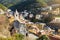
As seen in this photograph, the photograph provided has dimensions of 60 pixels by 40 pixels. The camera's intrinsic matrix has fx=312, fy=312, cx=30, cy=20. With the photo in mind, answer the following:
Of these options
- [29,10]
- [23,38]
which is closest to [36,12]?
[29,10]

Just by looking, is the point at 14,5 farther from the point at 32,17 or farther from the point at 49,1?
the point at 32,17

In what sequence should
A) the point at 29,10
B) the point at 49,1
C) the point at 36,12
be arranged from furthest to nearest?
the point at 49,1 < the point at 29,10 < the point at 36,12

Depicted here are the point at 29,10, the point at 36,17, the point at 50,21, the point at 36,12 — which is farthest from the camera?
the point at 29,10

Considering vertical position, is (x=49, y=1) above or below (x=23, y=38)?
below

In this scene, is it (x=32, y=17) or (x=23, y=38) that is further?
(x=32, y=17)

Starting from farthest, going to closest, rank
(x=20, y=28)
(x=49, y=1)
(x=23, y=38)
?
(x=49, y=1) < (x=20, y=28) < (x=23, y=38)

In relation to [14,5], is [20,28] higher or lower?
higher

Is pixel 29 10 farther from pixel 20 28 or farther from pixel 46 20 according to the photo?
pixel 20 28

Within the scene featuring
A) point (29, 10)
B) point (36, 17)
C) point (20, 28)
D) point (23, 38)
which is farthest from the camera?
point (29, 10)

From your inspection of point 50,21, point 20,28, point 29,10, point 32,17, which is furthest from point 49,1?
point 20,28
